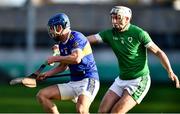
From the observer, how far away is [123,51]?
15.7 meters

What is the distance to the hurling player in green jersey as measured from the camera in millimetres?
15523

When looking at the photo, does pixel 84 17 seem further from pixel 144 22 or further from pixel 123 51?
pixel 123 51

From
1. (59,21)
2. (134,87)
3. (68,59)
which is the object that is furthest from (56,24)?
(134,87)

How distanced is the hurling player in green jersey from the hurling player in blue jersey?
1.54 feet

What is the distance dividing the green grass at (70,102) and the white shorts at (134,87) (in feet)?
26.6

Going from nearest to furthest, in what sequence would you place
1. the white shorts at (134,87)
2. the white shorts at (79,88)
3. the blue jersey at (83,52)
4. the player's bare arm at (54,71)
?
1. the blue jersey at (83,52)
2. the white shorts at (79,88)
3. the white shorts at (134,87)
4. the player's bare arm at (54,71)

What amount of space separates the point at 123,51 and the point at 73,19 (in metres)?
33.0

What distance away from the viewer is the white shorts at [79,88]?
15.6 m

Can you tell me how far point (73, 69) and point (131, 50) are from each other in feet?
3.85

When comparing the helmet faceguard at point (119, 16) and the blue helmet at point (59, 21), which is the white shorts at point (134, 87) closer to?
the helmet faceguard at point (119, 16)

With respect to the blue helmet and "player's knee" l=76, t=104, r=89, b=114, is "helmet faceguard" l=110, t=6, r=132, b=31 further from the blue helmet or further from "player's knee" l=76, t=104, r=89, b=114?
"player's knee" l=76, t=104, r=89, b=114

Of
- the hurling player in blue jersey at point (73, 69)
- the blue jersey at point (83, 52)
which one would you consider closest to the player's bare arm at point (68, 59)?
the hurling player in blue jersey at point (73, 69)

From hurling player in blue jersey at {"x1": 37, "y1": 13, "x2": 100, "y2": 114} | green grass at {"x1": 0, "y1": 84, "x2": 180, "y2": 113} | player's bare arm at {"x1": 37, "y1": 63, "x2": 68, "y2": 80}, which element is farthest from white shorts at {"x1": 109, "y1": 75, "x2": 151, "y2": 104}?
green grass at {"x1": 0, "y1": 84, "x2": 180, "y2": 113}

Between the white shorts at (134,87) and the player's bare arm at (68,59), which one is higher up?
the player's bare arm at (68,59)
